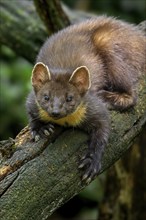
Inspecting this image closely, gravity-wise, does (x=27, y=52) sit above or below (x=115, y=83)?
above

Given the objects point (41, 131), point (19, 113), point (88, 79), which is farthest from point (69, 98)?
point (19, 113)

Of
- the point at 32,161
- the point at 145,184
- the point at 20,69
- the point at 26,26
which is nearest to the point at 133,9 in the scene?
the point at 20,69

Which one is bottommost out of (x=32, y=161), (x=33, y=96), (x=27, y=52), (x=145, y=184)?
(x=145, y=184)

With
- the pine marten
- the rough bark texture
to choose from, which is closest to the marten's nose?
the pine marten

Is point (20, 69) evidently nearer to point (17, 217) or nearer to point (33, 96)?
point (33, 96)

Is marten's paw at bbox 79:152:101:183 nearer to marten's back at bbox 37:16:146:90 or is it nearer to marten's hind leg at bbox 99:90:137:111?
marten's hind leg at bbox 99:90:137:111
